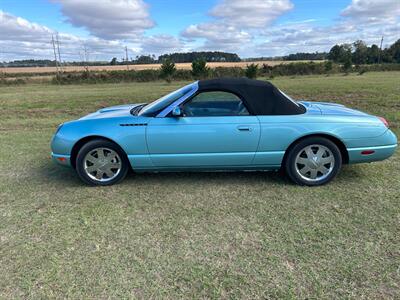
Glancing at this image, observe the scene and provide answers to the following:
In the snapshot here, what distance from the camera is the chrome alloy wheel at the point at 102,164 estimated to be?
4.02 m

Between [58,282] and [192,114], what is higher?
[192,114]

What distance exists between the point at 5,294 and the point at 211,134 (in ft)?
8.39

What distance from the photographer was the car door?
3826mm

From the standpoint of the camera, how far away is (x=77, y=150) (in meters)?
4.09

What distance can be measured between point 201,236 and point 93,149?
194 cm

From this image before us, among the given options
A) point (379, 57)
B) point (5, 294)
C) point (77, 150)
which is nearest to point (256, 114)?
point (77, 150)

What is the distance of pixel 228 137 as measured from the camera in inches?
151

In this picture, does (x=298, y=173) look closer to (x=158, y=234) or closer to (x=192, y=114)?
(x=192, y=114)

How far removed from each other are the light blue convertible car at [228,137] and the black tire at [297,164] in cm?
1

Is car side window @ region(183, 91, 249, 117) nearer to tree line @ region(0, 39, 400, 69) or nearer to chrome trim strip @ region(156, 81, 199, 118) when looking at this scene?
chrome trim strip @ region(156, 81, 199, 118)

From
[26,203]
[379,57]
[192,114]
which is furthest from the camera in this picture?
[379,57]

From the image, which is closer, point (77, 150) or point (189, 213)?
point (189, 213)

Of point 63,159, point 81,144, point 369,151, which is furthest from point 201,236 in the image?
point 369,151

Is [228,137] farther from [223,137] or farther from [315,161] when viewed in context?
[315,161]
